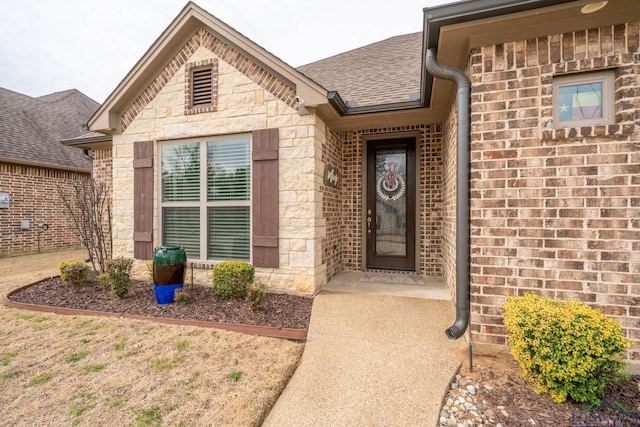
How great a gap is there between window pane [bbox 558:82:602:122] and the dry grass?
318 cm

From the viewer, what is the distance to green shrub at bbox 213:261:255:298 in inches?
148

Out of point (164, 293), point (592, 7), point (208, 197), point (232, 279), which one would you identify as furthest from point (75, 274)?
point (592, 7)

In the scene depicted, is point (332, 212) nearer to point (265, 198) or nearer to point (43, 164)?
point (265, 198)

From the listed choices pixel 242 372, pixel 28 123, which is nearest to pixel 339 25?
pixel 242 372

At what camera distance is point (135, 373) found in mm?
2326

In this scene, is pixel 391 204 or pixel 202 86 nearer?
pixel 202 86

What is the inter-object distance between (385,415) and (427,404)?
1.03 feet

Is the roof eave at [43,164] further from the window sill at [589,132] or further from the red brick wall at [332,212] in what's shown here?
the window sill at [589,132]

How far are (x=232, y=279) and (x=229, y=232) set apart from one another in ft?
3.27

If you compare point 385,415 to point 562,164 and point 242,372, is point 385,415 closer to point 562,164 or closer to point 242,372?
point 242,372

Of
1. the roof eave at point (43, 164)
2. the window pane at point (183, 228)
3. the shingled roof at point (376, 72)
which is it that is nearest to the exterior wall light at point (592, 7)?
the shingled roof at point (376, 72)

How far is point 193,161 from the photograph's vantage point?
466 centimetres

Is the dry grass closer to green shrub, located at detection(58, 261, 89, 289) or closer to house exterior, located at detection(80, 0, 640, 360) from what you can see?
green shrub, located at detection(58, 261, 89, 289)

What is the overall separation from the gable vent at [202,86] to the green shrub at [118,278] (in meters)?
2.73
